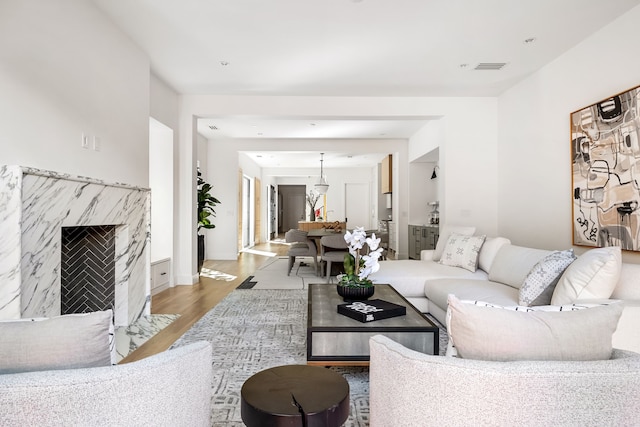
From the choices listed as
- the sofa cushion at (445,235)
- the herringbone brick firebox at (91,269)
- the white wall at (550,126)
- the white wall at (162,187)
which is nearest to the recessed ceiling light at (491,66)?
the white wall at (550,126)

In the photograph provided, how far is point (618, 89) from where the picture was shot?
3053 mm

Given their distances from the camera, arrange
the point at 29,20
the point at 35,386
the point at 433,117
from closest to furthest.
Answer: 1. the point at 35,386
2. the point at 29,20
3. the point at 433,117

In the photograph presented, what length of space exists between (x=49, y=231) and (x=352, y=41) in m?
3.03

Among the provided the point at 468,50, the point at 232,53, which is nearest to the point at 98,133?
the point at 232,53

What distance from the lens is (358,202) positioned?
41.8 ft

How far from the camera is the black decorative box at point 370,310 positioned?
2221mm

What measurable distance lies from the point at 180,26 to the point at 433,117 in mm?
3645

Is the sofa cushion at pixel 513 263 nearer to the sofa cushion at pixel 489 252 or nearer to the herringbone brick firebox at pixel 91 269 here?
the sofa cushion at pixel 489 252

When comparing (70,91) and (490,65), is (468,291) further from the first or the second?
(70,91)

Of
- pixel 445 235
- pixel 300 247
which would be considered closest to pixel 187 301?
pixel 300 247

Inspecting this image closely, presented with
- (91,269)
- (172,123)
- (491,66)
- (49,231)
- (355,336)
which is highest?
(491,66)

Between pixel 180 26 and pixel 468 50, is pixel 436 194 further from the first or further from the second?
pixel 180 26

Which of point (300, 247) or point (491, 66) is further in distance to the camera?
point (300, 247)

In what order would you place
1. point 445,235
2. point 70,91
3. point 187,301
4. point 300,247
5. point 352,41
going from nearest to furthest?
point 70,91 → point 352,41 → point 187,301 → point 445,235 → point 300,247
